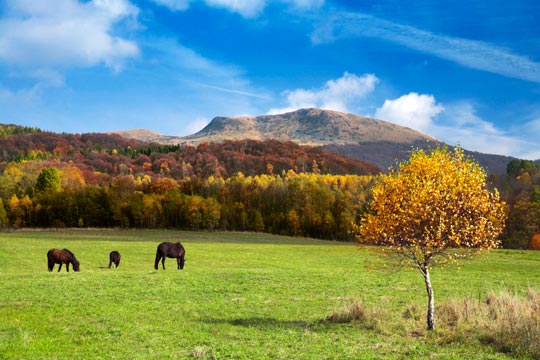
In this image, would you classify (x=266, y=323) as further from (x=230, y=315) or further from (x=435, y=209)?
(x=435, y=209)

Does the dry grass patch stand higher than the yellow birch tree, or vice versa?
the yellow birch tree

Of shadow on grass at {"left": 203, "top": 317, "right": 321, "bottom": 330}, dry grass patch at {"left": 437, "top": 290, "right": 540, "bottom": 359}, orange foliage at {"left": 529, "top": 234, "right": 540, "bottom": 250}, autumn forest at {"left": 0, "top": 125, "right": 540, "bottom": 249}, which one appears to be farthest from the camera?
autumn forest at {"left": 0, "top": 125, "right": 540, "bottom": 249}

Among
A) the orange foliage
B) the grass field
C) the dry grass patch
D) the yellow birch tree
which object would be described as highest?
the yellow birch tree

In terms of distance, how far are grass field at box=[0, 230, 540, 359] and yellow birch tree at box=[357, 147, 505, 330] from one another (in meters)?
2.46

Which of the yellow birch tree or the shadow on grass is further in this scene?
the shadow on grass

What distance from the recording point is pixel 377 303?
19.7m

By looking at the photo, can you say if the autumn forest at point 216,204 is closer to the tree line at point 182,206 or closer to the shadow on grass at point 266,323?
the tree line at point 182,206

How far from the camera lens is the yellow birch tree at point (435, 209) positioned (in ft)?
48.1

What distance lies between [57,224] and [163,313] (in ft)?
316

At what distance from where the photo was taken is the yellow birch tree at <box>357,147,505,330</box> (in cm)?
1465

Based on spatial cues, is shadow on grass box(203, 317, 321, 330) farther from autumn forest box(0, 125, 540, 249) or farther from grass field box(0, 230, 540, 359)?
autumn forest box(0, 125, 540, 249)

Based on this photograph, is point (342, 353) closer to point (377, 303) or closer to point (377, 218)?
point (377, 218)

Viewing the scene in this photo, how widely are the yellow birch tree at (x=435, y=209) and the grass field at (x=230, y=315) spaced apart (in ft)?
8.06

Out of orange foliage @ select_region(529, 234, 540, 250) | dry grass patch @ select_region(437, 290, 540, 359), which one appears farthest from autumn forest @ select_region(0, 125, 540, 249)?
dry grass patch @ select_region(437, 290, 540, 359)
